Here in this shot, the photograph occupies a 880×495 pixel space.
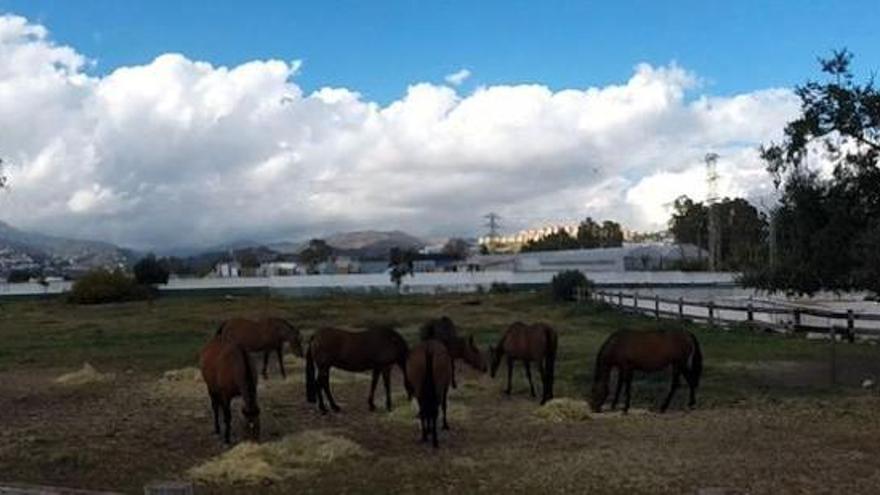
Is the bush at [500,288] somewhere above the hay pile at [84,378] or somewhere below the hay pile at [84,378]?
above

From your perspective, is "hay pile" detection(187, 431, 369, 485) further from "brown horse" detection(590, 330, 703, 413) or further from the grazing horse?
the grazing horse

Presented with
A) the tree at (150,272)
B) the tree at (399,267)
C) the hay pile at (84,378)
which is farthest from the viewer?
the tree at (150,272)

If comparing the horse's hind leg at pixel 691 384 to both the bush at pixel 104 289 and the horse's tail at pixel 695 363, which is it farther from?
the bush at pixel 104 289

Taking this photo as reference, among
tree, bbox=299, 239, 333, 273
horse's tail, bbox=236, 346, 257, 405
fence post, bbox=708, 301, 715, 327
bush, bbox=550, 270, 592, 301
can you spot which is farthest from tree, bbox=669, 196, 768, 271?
horse's tail, bbox=236, 346, 257, 405

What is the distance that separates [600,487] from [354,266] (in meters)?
134

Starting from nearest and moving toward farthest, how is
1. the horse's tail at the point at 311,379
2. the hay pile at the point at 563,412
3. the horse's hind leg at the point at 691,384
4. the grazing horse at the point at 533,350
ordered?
the hay pile at the point at 563,412 → the horse's tail at the point at 311,379 → the horse's hind leg at the point at 691,384 → the grazing horse at the point at 533,350

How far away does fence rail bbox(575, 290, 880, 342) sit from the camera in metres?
27.5

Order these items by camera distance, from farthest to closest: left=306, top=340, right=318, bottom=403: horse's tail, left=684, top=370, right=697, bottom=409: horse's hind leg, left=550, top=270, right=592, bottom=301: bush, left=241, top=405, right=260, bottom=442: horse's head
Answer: left=550, top=270, right=592, bottom=301: bush, left=684, top=370, right=697, bottom=409: horse's hind leg, left=306, top=340, right=318, bottom=403: horse's tail, left=241, top=405, right=260, bottom=442: horse's head

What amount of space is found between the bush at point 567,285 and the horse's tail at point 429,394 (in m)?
44.2

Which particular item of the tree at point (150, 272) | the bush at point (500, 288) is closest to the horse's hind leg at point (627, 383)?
the bush at point (500, 288)

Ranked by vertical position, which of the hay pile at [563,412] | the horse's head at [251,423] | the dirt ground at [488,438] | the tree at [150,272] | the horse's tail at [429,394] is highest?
the tree at [150,272]

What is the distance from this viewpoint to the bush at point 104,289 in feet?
228

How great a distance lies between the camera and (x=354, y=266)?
14338 centimetres

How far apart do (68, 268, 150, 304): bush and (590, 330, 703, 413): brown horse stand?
2353 inches
